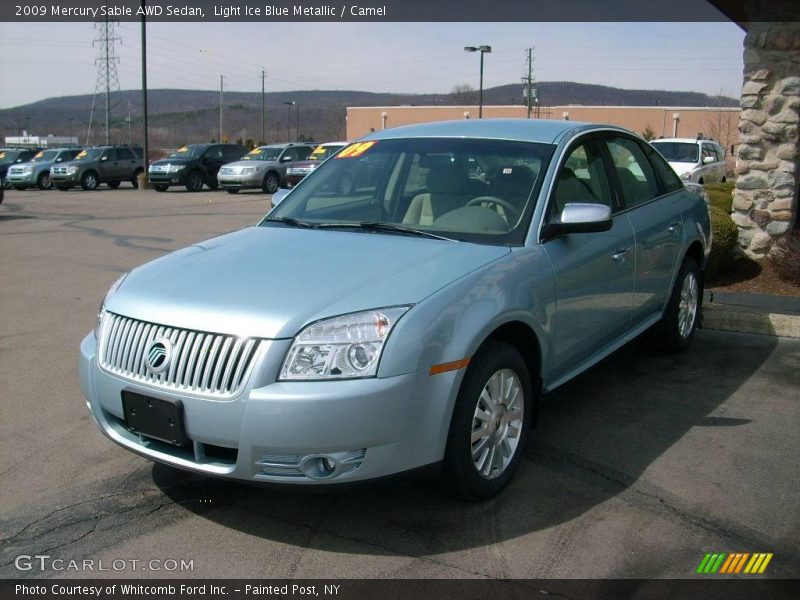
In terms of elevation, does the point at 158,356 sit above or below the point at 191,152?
below

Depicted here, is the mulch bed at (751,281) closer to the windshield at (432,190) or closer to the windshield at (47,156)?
the windshield at (432,190)

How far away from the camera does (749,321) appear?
23.2 feet

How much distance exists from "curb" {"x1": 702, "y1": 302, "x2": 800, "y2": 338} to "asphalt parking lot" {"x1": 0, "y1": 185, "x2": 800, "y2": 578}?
3.21 ft

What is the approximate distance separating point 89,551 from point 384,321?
5.18 feet

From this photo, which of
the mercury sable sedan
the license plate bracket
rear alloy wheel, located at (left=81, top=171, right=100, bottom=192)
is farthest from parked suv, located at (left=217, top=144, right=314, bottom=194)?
the license plate bracket

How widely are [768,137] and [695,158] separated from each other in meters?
10.7

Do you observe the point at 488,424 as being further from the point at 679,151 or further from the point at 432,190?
the point at 679,151

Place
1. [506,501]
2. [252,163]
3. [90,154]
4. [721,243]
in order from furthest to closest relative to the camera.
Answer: [90,154]
[252,163]
[721,243]
[506,501]

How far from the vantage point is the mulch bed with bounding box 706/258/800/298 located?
8.55m

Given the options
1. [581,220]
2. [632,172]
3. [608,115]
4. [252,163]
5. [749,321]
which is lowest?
[749,321]

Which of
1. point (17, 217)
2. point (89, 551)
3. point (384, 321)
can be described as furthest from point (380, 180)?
point (17, 217)

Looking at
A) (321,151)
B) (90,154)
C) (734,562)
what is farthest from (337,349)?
(90,154)

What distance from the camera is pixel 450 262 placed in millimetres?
3775

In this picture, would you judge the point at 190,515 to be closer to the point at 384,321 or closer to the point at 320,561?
the point at 320,561
